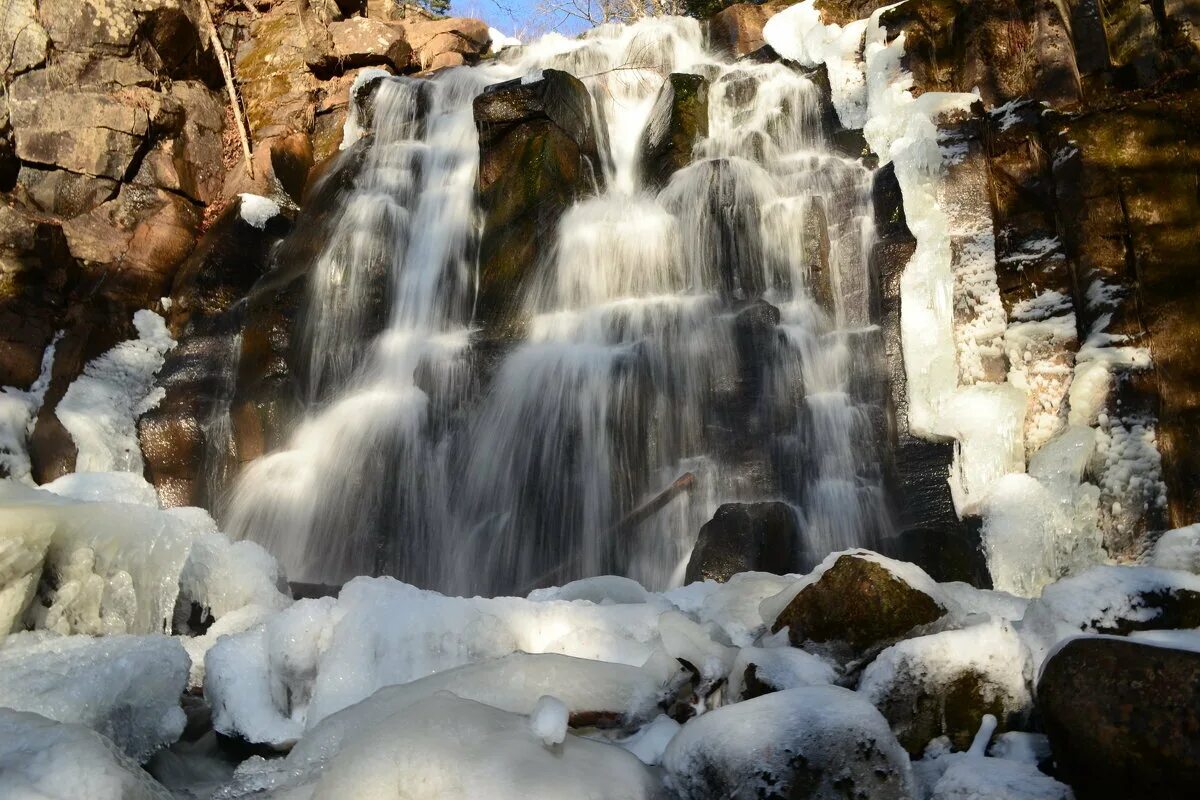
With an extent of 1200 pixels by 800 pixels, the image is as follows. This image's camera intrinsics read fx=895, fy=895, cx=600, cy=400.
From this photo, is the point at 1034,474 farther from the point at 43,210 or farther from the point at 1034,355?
the point at 43,210

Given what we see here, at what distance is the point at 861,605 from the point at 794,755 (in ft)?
2.86

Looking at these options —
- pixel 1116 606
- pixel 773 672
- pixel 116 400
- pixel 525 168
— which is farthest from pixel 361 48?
pixel 1116 606

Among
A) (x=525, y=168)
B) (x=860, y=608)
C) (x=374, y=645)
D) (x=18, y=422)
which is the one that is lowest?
(x=374, y=645)

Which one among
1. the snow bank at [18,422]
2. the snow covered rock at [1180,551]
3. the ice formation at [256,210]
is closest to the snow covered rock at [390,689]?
the snow covered rock at [1180,551]

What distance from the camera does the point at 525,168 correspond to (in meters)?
9.55

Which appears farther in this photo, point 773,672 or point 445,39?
point 445,39

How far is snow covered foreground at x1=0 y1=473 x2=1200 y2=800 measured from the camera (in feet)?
7.47

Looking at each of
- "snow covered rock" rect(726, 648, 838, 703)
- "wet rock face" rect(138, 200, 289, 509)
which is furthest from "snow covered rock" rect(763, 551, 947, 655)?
"wet rock face" rect(138, 200, 289, 509)

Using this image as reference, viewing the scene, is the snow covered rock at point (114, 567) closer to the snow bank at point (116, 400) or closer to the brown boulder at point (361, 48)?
the snow bank at point (116, 400)

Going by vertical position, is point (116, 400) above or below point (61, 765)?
above

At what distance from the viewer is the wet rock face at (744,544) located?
203 inches

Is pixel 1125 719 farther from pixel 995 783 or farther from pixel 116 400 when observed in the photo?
pixel 116 400

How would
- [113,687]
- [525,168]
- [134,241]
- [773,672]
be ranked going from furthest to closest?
[134,241] → [525,168] → [113,687] → [773,672]

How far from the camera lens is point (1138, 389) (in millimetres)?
5641
